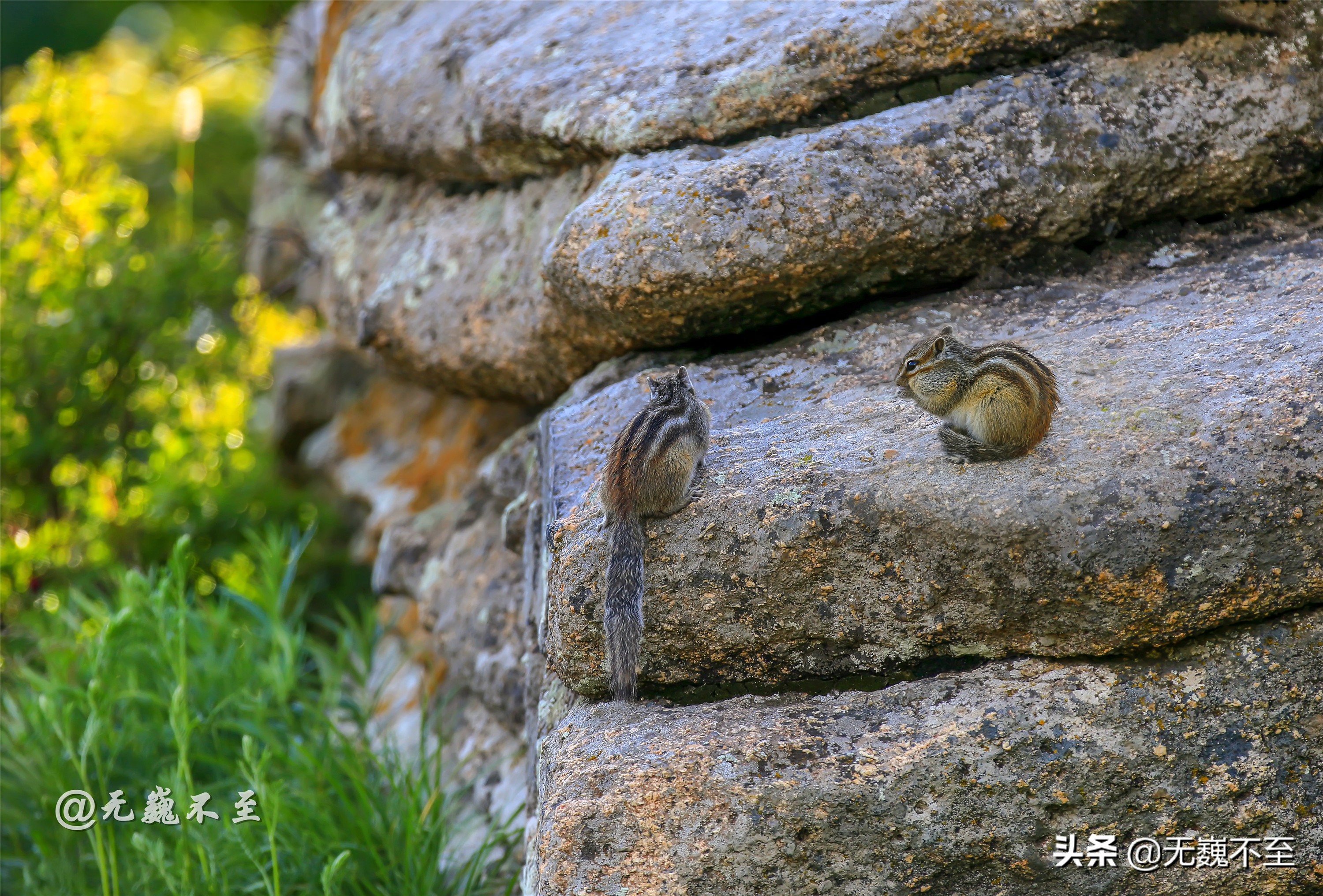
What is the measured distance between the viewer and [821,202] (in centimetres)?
384

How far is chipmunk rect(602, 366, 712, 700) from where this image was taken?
3111mm

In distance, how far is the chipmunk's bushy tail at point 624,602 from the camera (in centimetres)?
311

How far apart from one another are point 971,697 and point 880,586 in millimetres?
394

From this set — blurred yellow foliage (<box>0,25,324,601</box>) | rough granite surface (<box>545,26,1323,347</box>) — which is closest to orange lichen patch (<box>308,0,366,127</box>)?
blurred yellow foliage (<box>0,25,324,601</box>)

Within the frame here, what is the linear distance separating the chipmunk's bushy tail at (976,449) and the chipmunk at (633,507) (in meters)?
0.77

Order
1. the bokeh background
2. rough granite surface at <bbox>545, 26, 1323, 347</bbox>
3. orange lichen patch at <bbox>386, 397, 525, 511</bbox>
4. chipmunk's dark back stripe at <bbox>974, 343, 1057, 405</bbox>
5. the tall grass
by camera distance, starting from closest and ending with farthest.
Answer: chipmunk's dark back stripe at <bbox>974, 343, 1057, 405</bbox> → rough granite surface at <bbox>545, 26, 1323, 347</bbox> → the tall grass → the bokeh background → orange lichen patch at <bbox>386, 397, 525, 511</bbox>

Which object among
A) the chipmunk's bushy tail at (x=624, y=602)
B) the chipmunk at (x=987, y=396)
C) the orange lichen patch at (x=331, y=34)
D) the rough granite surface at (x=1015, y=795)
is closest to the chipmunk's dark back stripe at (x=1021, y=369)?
the chipmunk at (x=987, y=396)

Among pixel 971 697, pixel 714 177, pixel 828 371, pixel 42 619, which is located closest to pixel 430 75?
pixel 714 177

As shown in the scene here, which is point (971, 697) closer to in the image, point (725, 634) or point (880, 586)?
point (880, 586)

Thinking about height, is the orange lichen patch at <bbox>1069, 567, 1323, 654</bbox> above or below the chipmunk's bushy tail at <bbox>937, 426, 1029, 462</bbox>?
below

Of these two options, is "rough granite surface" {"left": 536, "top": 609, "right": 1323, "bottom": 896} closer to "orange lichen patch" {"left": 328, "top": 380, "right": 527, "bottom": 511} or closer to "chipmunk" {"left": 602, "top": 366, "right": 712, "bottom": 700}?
"chipmunk" {"left": 602, "top": 366, "right": 712, "bottom": 700}

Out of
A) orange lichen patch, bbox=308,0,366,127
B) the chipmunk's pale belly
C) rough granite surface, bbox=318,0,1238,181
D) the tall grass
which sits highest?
orange lichen patch, bbox=308,0,366,127

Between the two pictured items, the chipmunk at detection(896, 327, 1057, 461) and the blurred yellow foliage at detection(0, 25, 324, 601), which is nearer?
the chipmunk at detection(896, 327, 1057, 461)

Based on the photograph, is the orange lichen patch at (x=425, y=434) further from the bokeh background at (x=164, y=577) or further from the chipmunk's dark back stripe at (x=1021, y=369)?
the chipmunk's dark back stripe at (x=1021, y=369)
